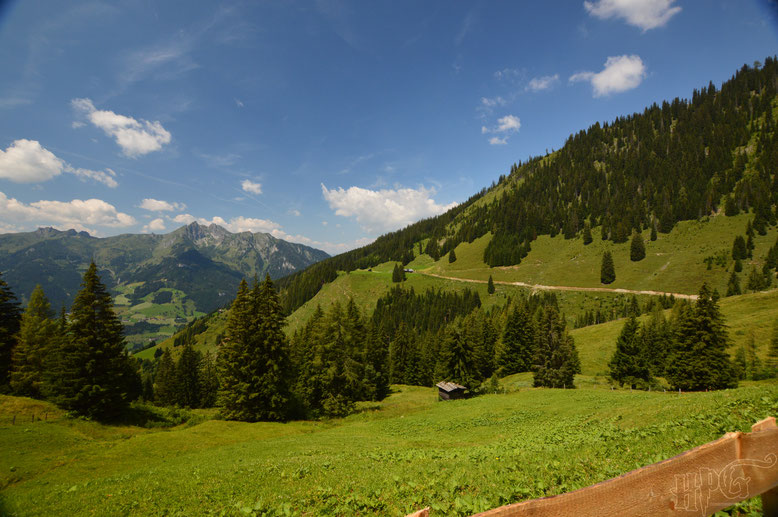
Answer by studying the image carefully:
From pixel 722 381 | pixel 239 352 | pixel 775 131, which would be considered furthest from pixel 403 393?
pixel 775 131

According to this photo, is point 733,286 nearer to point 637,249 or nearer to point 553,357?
point 637,249

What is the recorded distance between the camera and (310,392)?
48938 millimetres

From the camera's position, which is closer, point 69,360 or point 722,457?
point 722,457

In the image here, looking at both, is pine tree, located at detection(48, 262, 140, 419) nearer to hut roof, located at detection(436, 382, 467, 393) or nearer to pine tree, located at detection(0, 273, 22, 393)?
pine tree, located at detection(0, 273, 22, 393)

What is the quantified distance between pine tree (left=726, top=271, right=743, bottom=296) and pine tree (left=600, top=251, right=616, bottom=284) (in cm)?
3690

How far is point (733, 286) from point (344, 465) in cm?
14486

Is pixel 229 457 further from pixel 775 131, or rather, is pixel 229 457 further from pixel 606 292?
pixel 775 131

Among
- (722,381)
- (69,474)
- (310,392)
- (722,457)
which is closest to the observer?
(722,457)

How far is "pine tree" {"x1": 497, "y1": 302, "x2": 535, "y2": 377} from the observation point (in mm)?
73562

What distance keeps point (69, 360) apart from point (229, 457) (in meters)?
25.6

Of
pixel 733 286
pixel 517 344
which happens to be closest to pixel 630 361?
pixel 517 344

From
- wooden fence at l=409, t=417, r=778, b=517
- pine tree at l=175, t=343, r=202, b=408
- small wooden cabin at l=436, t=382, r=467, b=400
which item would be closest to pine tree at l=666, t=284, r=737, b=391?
small wooden cabin at l=436, t=382, r=467, b=400

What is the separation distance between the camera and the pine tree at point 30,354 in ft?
128

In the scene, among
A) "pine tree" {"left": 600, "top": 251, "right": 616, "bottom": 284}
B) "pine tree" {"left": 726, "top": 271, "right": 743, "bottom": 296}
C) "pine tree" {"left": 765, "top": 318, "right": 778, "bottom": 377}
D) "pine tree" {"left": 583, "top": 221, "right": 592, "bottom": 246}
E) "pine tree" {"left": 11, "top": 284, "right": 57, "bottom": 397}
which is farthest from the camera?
"pine tree" {"left": 583, "top": 221, "right": 592, "bottom": 246}
